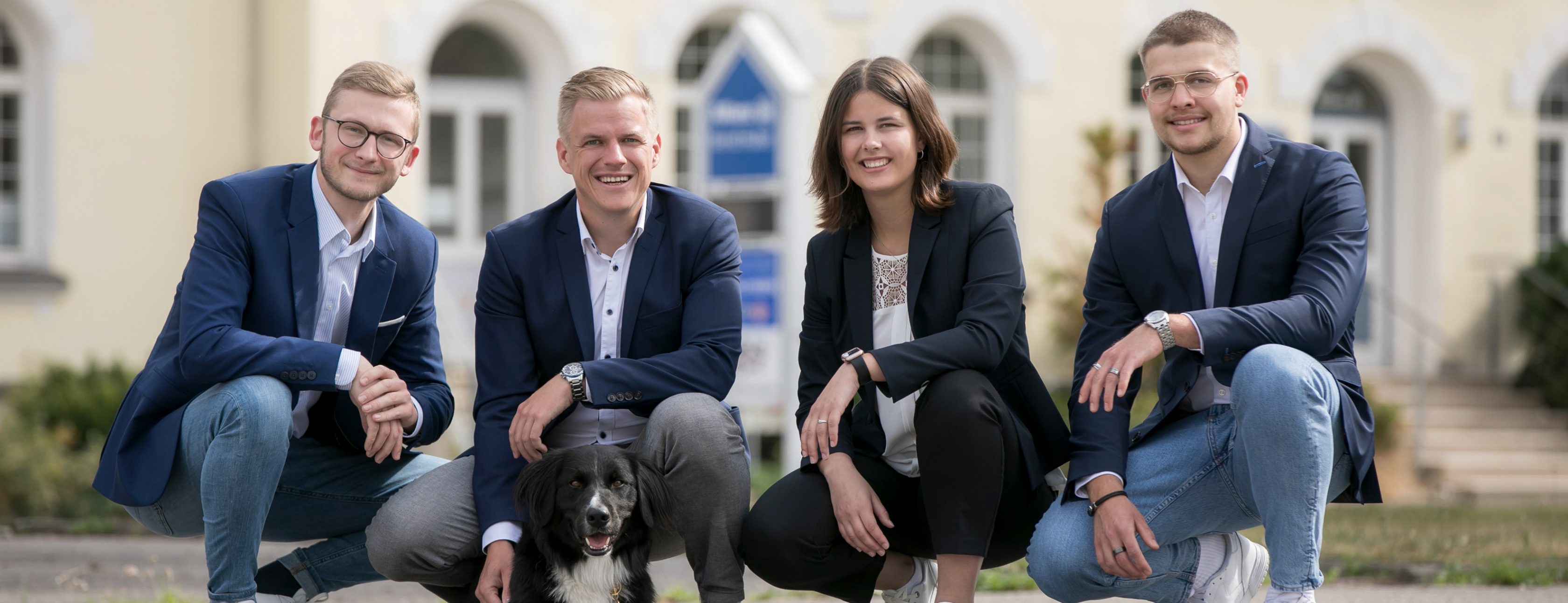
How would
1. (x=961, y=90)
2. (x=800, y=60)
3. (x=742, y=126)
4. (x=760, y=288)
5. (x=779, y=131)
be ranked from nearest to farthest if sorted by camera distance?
(x=779, y=131)
(x=742, y=126)
(x=760, y=288)
(x=800, y=60)
(x=961, y=90)

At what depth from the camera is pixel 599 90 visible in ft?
10.6

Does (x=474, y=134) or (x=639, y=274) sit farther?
(x=474, y=134)

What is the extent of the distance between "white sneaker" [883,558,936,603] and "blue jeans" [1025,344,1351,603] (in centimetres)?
26

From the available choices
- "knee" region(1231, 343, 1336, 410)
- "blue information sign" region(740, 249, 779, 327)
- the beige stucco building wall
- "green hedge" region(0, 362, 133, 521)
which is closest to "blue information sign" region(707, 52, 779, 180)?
"blue information sign" region(740, 249, 779, 327)

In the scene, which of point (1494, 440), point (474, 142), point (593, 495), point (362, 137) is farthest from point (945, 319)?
point (1494, 440)

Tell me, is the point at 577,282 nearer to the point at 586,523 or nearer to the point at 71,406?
the point at 586,523

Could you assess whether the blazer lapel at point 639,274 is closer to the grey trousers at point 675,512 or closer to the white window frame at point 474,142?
the grey trousers at point 675,512

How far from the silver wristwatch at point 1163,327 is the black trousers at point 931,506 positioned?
37cm

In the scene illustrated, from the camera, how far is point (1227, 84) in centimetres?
316

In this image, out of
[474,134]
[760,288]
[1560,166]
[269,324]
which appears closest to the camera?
[269,324]

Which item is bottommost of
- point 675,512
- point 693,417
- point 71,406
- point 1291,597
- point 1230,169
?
point 71,406

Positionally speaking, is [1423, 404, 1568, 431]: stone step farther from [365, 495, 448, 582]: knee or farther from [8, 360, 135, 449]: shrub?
[365, 495, 448, 582]: knee

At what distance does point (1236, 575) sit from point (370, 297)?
7.04ft

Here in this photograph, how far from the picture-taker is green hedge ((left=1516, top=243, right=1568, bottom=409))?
37.7ft
